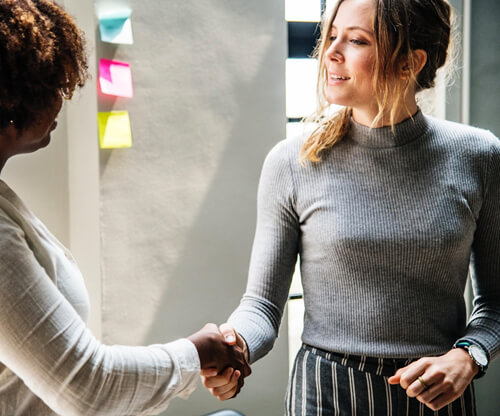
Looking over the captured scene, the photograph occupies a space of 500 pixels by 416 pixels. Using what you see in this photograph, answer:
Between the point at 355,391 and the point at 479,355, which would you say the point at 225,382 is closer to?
the point at 355,391

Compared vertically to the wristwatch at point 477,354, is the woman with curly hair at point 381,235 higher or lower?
higher

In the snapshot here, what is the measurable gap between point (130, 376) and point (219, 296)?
133cm

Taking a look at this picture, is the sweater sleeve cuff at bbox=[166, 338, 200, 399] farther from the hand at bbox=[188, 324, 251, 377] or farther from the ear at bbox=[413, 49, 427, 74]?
the ear at bbox=[413, 49, 427, 74]

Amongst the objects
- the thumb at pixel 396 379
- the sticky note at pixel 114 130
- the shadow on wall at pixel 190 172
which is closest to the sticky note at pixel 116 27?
the shadow on wall at pixel 190 172

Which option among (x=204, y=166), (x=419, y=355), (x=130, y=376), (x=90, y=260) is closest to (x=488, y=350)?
(x=419, y=355)

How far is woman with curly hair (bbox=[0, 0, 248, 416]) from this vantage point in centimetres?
88

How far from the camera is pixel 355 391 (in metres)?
1.36

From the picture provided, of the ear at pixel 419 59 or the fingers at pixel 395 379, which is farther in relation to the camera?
the ear at pixel 419 59

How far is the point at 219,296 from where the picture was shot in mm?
Answer: 2318

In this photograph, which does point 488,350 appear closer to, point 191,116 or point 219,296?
point 219,296

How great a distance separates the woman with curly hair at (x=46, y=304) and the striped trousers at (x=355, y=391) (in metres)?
0.39

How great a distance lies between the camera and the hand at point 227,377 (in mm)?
1350

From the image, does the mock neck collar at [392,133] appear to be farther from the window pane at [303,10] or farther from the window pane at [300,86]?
the window pane at [303,10]

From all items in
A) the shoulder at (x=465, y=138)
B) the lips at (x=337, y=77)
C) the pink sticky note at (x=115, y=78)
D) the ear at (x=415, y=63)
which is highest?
the ear at (x=415, y=63)
